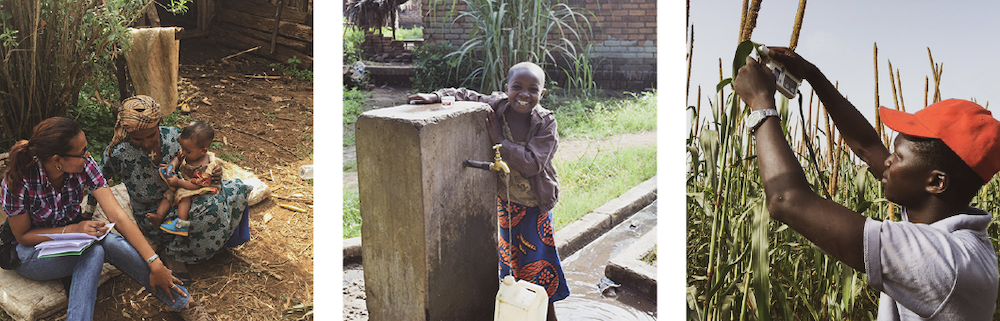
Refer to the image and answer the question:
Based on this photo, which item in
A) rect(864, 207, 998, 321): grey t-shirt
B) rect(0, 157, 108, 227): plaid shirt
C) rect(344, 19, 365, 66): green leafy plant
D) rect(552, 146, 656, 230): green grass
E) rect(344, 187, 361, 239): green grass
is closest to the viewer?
rect(864, 207, 998, 321): grey t-shirt

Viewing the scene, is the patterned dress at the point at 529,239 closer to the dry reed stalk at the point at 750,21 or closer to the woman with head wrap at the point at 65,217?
the dry reed stalk at the point at 750,21

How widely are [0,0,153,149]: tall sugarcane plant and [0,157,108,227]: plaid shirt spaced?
0.83 feet


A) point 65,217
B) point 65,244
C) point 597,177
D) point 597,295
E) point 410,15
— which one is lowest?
point 597,295

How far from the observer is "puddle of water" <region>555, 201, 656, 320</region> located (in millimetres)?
2672

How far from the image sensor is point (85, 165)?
2.35m

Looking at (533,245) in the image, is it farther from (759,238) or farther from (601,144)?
(759,238)

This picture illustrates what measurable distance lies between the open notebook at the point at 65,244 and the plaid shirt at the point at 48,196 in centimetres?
6

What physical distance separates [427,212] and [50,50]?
1.74 meters

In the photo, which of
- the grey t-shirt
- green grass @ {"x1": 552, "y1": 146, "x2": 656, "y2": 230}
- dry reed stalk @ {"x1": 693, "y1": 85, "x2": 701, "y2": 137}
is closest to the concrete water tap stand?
green grass @ {"x1": 552, "y1": 146, "x2": 656, "y2": 230}

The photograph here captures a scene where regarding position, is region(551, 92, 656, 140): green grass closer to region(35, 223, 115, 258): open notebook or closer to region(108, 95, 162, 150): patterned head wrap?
region(108, 95, 162, 150): patterned head wrap

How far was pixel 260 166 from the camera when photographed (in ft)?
8.68

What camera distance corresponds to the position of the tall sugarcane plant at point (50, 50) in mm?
2393

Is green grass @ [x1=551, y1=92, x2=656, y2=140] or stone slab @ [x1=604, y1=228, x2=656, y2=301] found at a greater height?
green grass @ [x1=551, y1=92, x2=656, y2=140]

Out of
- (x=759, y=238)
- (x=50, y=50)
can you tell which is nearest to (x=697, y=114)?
(x=759, y=238)
